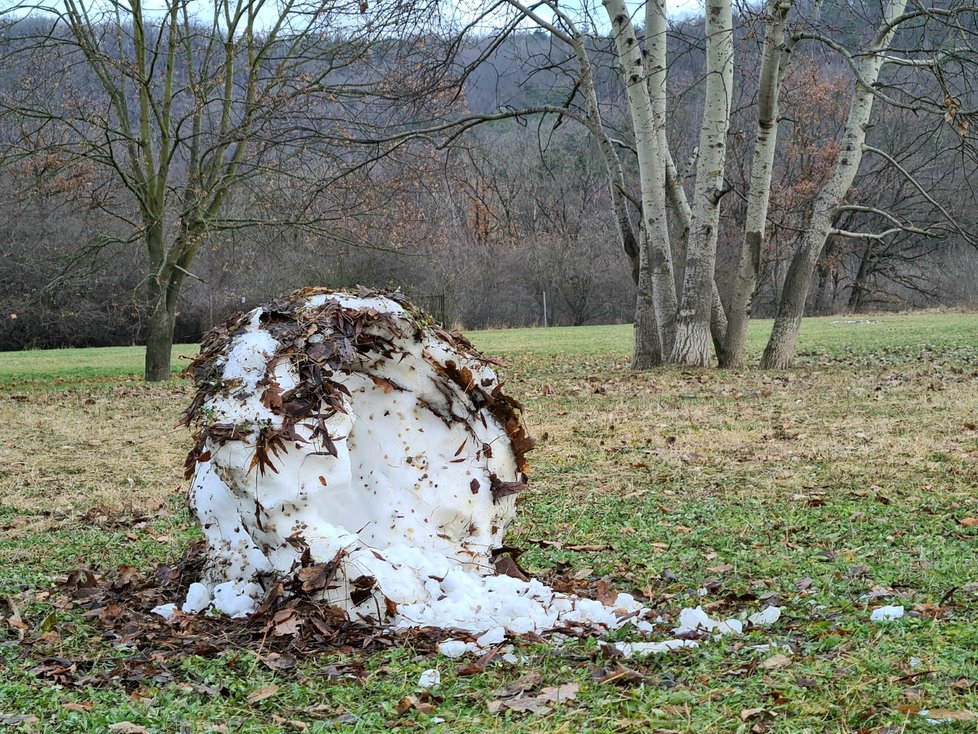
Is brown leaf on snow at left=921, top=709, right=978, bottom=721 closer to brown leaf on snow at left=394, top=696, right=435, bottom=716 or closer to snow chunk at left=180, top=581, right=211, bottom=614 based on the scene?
brown leaf on snow at left=394, top=696, right=435, bottom=716

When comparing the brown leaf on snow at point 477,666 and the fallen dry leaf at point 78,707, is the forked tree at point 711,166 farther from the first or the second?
the fallen dry leaf at point 78,707

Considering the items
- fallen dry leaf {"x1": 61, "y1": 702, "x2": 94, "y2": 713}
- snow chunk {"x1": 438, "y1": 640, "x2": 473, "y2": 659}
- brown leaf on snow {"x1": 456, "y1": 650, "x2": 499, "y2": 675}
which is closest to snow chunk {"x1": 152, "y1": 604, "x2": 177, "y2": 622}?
fallen dry leaf {"x1": 61, "y1": 702, "x2": 94, "y2": 713}

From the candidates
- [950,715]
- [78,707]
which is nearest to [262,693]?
[78,707]

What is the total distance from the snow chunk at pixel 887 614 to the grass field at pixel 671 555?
5 centimetres

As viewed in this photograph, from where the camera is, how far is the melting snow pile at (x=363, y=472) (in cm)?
410

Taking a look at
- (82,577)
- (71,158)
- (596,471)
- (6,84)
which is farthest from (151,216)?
(82,577)

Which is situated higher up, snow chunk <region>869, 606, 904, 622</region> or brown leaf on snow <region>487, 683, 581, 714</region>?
snow chunk <region>869, 606, 904, 622</region>

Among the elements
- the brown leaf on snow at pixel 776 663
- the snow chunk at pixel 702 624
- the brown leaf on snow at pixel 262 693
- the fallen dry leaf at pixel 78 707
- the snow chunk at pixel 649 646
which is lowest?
the fallen dry leaf at pixel 78 707

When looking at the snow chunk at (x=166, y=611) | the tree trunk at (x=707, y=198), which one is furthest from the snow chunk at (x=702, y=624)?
the tree trunk at (x=707, y=198)

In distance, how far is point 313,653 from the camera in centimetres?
373

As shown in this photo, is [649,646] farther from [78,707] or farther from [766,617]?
[78,707]

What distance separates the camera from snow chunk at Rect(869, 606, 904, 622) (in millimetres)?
3826

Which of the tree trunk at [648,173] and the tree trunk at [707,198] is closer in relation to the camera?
the tree trunk at [707,198]

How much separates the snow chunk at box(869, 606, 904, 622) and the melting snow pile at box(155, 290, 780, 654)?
563 millimetres
